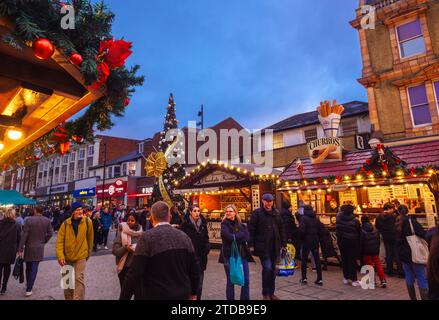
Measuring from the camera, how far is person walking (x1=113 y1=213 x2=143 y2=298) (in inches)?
178

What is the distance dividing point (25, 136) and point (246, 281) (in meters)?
4.53

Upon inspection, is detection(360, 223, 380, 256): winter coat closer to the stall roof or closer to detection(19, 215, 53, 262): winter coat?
the stall roof

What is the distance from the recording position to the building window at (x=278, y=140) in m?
21.8

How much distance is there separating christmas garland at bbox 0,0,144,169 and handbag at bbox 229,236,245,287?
3.21m

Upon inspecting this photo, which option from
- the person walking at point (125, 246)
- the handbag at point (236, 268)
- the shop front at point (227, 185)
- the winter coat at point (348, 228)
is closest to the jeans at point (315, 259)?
the winter coat at point (348, 228)

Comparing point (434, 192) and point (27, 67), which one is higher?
point (27, 67)

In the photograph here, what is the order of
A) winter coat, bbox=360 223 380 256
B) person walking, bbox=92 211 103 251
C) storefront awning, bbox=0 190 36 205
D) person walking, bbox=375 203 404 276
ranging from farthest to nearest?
storefront awning, bbox=0 190 36 205 → person walking, bbox=92 211 103 251 → person walking, bbox=375 203 404 276 → winter coat, bbox=360 223 380 256

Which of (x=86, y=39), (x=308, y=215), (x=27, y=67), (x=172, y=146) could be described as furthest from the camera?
(x=172, y=146)

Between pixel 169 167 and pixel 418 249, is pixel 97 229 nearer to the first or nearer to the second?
pixel 169 167

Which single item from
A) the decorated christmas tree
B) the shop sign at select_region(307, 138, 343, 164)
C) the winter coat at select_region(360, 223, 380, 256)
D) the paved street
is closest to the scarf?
the paved street

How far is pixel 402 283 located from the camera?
723cm

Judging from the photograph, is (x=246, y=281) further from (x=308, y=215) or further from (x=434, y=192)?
(x=434, y=192)

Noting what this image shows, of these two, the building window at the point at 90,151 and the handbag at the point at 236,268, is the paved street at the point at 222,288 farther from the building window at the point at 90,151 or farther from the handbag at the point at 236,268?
the building window at the point at 90,151
